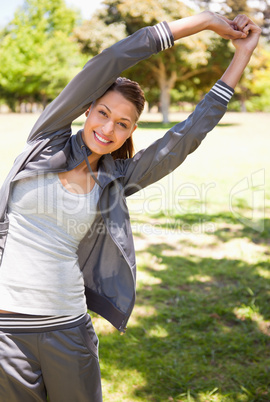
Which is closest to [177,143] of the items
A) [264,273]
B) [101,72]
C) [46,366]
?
[101,72]

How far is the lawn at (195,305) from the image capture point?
3.03 metres

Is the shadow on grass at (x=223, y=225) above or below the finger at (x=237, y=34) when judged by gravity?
below

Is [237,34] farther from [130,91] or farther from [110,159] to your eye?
[110,159]

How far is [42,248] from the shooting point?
5.34 feet

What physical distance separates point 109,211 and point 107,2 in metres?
23.4

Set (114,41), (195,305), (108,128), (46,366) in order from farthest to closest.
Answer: (114,41), (195,305), (108,128), (46,366)

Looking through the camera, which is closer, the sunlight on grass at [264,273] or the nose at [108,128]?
the nose at [108,128]

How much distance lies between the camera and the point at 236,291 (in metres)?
4.30

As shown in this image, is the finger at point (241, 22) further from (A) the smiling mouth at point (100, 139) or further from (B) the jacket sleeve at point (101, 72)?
(A) the smiling mouth at point (100, 139)

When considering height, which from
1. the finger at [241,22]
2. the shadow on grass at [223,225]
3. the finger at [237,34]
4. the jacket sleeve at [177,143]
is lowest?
the shadow on grass at [223,225]

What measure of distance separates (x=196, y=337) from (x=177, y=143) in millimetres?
2288

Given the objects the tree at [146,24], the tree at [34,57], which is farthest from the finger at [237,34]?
the tree at [34,57]

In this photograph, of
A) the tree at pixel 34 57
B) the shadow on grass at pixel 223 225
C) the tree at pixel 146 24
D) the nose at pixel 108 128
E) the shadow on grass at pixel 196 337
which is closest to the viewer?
the nose at pixel 108 128

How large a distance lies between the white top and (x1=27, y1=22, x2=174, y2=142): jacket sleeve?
24 centimetres
